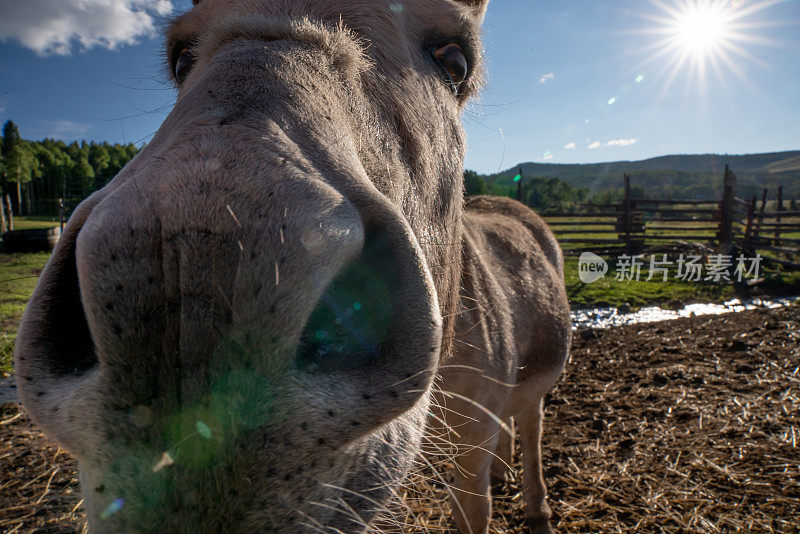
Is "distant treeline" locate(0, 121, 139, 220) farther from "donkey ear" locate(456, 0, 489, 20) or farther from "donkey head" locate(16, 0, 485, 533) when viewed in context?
"donkey head" locate(16, 0, 485, 533)

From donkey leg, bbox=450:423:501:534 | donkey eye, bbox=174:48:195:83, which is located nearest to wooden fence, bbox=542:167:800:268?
donkey leg, bbox=450:423:501:534

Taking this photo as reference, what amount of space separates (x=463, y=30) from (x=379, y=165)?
3.73 feet

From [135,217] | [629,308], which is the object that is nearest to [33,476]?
[135,217]

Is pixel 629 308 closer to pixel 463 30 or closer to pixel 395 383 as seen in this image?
pixel 463 30

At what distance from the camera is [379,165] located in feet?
3.94

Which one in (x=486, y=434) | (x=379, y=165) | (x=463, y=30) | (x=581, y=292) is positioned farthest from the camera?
(x=581, y=292)

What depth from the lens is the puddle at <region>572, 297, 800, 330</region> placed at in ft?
28.4

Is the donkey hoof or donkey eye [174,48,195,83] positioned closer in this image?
donkey eye [174,48,195,83]

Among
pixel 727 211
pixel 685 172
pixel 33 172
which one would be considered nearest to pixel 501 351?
pixel 727 211

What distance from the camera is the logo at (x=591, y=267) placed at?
531 inches

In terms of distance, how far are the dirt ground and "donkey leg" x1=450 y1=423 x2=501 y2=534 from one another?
17 cm

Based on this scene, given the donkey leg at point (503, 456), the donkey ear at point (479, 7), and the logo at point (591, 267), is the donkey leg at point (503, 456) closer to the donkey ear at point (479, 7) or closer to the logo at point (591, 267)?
the donkey ear at point (479, 7)

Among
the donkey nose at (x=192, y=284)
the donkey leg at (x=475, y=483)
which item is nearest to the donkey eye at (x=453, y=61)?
the donkey nose at (x=192, y=284)

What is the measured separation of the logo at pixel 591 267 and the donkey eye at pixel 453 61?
12004mm
